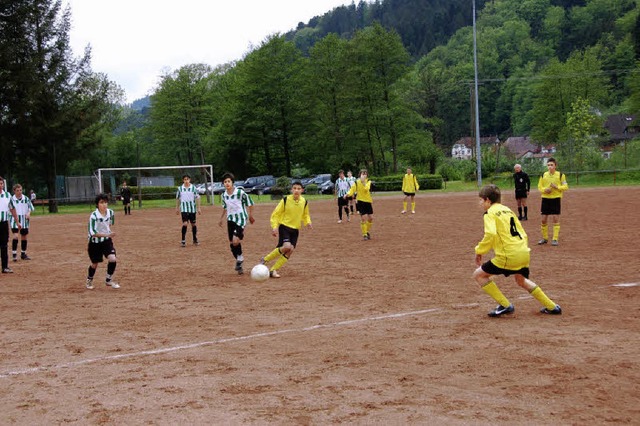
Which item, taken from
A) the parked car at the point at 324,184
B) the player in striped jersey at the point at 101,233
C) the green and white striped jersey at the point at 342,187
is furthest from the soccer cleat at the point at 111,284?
the parked car at the point at 324,184

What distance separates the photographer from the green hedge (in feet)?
173

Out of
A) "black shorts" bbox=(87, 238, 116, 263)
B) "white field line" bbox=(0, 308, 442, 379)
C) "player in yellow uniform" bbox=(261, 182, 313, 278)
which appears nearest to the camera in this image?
"white field line" bbox=(0, 308, 442, 379)

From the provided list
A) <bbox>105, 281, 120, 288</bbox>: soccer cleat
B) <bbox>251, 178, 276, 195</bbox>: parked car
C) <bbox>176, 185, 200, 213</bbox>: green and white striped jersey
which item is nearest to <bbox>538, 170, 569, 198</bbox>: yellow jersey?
<bbox>176, 185, 200, 213</bbox>: green and white striped jersey

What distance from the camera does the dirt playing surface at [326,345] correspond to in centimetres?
527

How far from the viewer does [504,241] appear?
26.2 feet

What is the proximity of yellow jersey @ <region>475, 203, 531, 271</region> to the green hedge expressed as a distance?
45.0 meters

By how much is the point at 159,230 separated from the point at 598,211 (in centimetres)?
1714

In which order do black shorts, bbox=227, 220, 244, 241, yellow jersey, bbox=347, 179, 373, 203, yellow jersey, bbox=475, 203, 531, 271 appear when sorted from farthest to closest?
yellow jersey, bbox=347, 179, 373, 203
black shorts, bbox=227, 220, 244, 241
yellow jersey, bbox=475, 203, 531, 271

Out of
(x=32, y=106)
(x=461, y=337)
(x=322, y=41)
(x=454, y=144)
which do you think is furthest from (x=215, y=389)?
(x=454, y=144)

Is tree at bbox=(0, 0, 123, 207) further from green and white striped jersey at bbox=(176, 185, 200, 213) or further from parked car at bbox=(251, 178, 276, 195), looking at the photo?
green and white striped jersey at bbox=(176, 185, 200, 213)

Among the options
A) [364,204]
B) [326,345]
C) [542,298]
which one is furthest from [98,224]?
[364,204]

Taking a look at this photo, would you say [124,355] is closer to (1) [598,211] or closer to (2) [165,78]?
(1) [598,211]

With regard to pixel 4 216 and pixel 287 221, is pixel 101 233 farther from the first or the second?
pixel 4 216

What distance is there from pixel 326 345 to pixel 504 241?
2.56 meters
